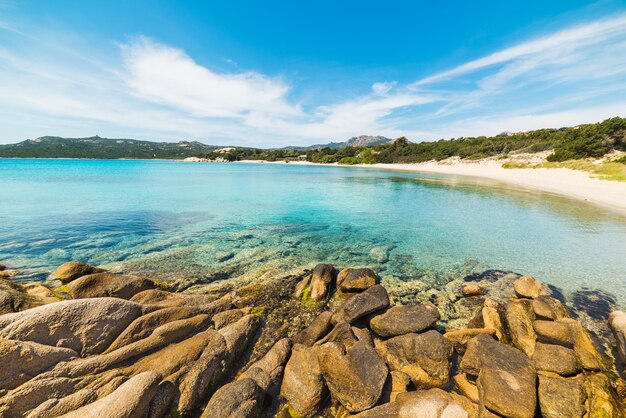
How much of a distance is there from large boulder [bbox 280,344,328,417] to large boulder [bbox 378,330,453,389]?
1766 millimetres

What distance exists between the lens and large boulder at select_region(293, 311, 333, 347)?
6.65m

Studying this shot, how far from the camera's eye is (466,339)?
6.46 meters

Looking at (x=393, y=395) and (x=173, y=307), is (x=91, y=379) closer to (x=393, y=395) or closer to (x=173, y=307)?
(x=173, y=307)

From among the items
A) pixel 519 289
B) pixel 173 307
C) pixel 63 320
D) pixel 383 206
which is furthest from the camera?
pixel 383 206

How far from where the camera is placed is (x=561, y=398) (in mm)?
4543

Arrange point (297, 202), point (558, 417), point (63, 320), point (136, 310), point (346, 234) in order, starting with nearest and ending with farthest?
point (558, 417) → point (63, 320) → point (136, 310) → point (346, 234) → point (297, 202)

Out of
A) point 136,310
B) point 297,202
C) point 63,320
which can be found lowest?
point 297,202

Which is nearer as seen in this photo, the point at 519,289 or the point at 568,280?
the point at 519,289

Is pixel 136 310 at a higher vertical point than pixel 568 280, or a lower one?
higher

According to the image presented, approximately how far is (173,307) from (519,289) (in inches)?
452

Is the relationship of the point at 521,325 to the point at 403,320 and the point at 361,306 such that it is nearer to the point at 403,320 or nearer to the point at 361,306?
the point at 403,320

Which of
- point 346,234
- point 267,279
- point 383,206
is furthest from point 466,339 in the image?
point 383,206

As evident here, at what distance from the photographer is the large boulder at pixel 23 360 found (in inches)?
159

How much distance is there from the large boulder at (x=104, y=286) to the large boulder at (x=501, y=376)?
9635mm
